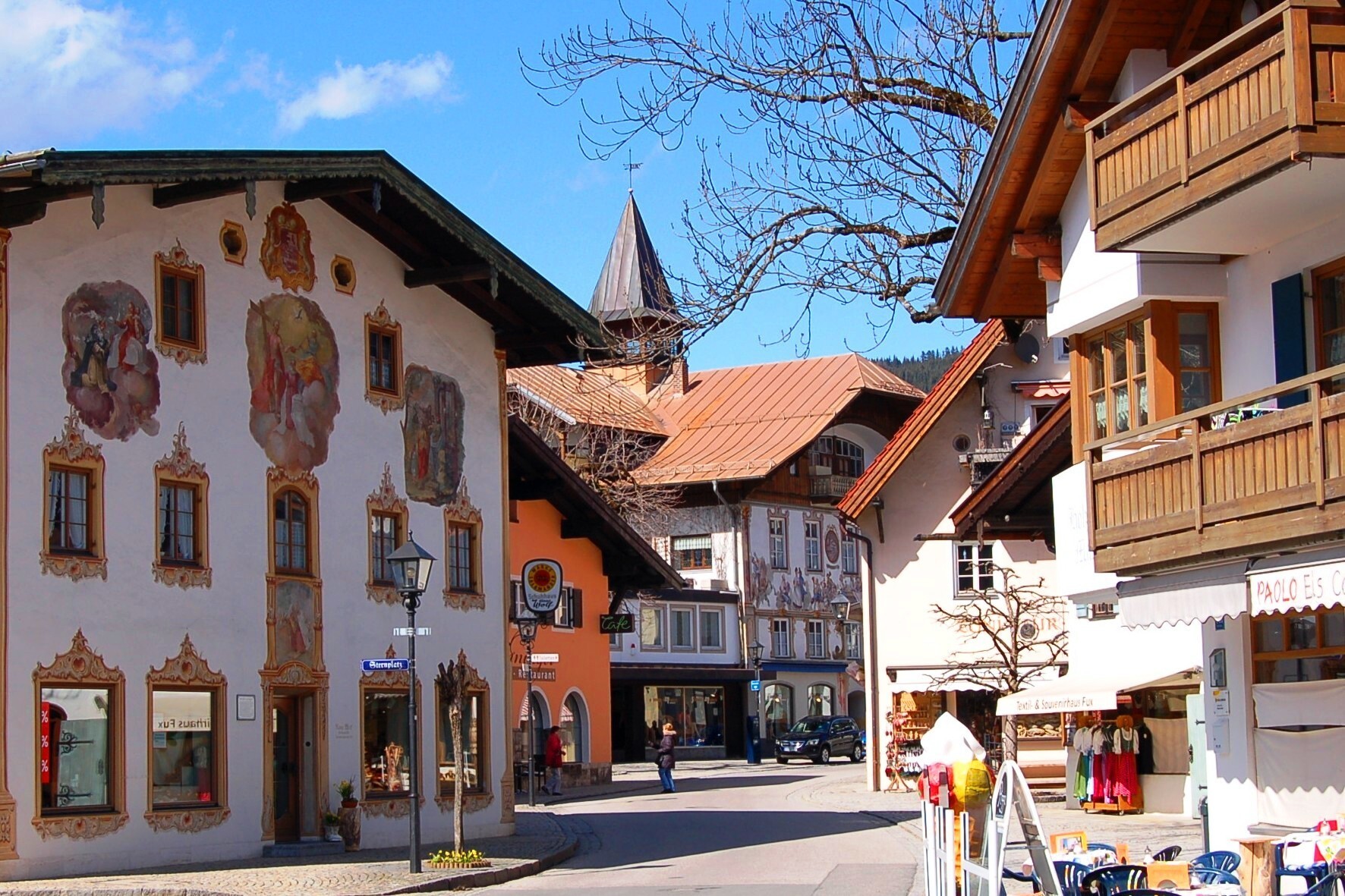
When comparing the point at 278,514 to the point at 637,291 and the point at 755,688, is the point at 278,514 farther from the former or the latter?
the point at 637,291

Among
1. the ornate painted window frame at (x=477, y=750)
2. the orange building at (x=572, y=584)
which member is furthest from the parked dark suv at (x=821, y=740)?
the ornate painted window frame at (x=477, y=750)

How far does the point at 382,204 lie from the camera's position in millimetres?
27422

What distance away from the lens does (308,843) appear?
82.9ft

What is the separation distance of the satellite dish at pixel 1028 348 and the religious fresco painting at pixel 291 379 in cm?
1608

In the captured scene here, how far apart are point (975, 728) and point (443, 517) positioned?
53.4 feet

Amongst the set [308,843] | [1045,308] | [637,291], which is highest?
[637,291]

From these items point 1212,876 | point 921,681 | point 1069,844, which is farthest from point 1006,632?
point 1212,876

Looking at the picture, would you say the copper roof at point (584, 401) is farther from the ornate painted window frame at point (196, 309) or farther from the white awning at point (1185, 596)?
the white awning at point (1185, 596)

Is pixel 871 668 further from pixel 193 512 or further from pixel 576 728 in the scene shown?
pixel 193 512

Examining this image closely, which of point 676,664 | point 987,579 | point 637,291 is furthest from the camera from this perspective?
point 637,291

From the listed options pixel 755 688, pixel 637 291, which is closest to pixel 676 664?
pixel 755 688

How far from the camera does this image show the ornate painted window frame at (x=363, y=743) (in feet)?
87.3

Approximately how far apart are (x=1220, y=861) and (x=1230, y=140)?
5.95m

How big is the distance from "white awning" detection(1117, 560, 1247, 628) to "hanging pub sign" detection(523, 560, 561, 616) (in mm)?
16386
